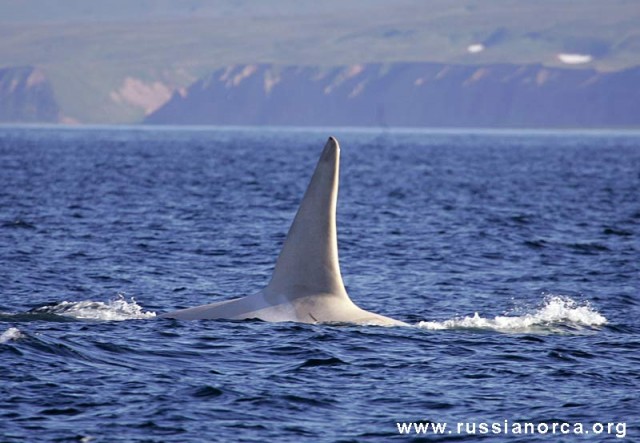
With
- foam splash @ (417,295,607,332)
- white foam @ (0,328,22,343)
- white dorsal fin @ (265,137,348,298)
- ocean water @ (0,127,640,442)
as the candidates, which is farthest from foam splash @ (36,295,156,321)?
foam splash @ (417,295,607,332)

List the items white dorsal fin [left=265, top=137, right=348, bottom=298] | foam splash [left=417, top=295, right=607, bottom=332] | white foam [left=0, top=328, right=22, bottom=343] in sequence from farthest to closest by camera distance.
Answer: foam splash [left=417, top=295, right=607, bottom=332]
white foam [left=0, top=328, right=22, bottom=343]
white dorsal fin [left=265, top=137, right=348, bottom=298]

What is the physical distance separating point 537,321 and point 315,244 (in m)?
6.06

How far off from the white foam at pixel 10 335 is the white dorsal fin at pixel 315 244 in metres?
3.68

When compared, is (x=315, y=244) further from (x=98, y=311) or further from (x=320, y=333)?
(x=98, y=311)

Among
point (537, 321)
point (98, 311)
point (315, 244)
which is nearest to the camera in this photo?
point (315, 244)

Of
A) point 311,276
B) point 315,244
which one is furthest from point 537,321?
point 315,244

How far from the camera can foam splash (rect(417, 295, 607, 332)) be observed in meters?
22.2

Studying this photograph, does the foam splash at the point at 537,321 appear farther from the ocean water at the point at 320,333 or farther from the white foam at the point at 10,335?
the white foam at the point at 10,335

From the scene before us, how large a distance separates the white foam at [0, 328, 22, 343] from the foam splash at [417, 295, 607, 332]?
6.31 meters

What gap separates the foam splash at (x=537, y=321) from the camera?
22.2 meters

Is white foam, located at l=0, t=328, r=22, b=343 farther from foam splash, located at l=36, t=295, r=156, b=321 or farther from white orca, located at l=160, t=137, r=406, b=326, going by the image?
white orca, located at l=160, t=137, r=406, b=326

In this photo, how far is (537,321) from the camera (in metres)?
23.2

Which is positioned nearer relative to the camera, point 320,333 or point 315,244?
point 315,244

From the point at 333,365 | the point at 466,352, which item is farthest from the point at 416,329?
the point at 333,365
